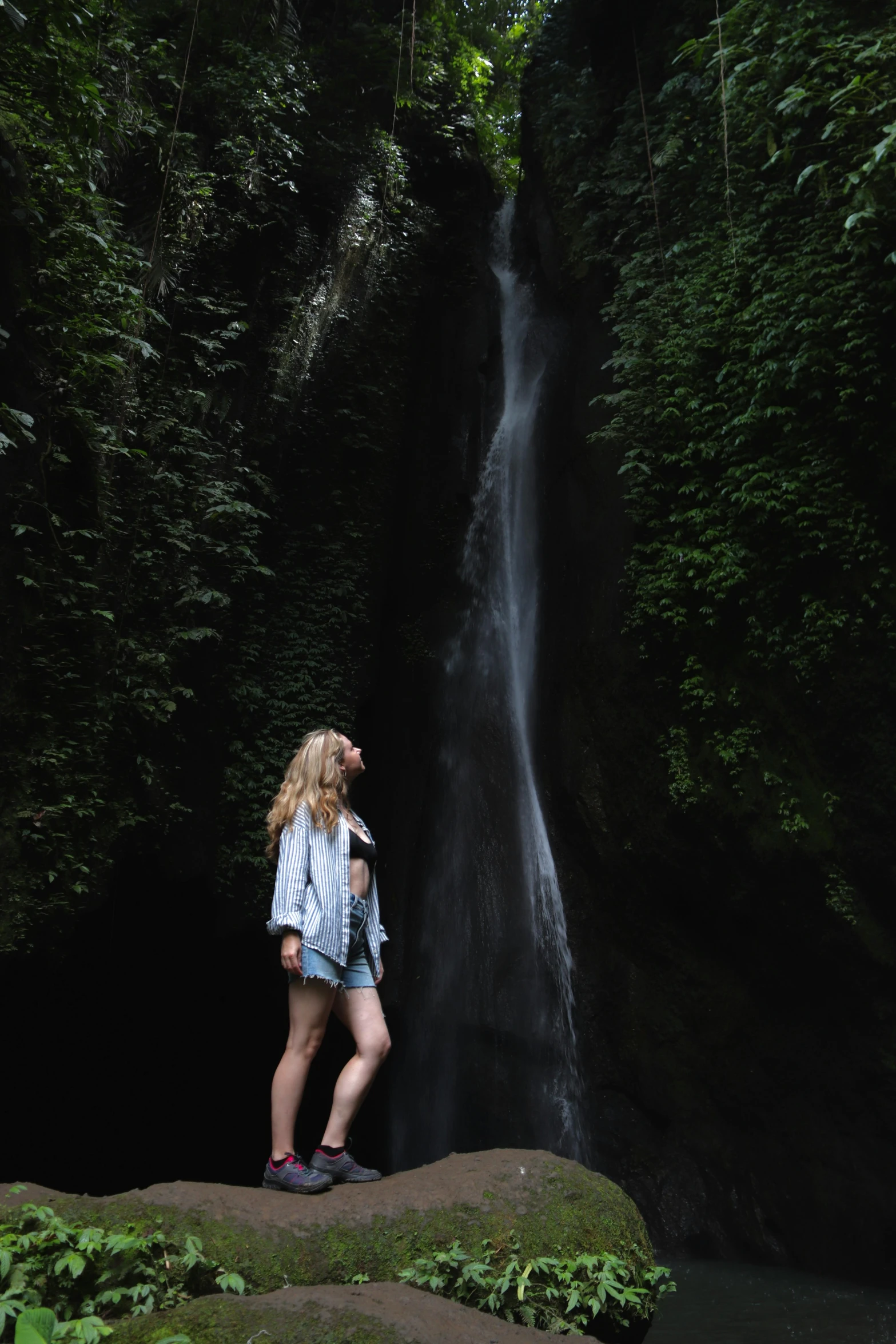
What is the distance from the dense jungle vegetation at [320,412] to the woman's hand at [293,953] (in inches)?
136

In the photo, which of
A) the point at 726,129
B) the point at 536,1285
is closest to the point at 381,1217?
the point at 536,1285

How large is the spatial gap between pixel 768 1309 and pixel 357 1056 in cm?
439

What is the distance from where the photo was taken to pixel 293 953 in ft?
12.1

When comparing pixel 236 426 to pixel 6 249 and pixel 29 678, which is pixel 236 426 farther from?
pixel 29 678

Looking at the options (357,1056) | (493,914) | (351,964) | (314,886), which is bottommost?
(357,1056)

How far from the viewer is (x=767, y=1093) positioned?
7637mm

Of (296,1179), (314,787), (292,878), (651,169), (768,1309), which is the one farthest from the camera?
(651,169)

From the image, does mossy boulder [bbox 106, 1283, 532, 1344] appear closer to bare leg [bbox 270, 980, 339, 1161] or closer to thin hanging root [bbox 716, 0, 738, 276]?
bare leg [bbox 270, 980, 339, 1161]

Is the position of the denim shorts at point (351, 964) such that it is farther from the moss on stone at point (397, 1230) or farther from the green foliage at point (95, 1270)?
the green foliage at point (95, 1270)

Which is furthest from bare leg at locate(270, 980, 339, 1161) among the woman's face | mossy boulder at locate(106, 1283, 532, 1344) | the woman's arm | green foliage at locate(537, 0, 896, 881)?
green foliage at locate(537, 0, 896, 881)

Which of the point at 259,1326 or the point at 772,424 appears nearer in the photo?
the point at 259,1326

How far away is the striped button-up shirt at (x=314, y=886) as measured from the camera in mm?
3758

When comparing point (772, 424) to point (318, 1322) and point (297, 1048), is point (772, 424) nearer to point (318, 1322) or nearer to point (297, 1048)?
point (297, 1048)

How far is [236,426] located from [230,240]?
226cm
